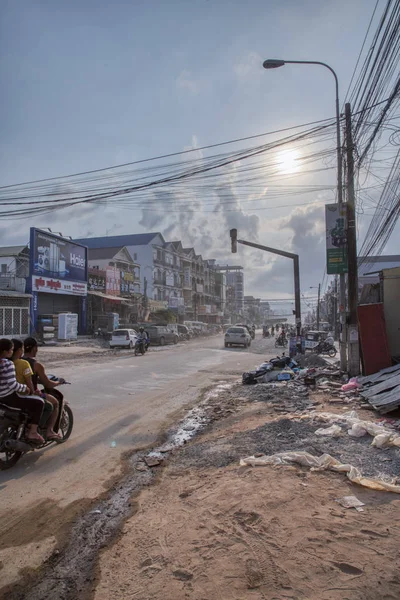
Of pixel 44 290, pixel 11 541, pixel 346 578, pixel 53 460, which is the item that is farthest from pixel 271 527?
pixel 44 290

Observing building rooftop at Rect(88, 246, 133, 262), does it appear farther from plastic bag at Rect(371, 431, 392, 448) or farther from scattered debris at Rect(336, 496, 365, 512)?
scattered debris at Rect(336, 496, 365, 512)

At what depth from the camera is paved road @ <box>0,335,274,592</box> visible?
3.72 meters

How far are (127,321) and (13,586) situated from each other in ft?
138

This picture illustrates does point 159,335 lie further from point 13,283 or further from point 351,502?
point 351,502

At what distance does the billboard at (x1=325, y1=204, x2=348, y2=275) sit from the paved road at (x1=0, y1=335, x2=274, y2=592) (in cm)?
567

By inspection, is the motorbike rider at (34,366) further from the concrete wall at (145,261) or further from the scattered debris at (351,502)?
the concrete wall at (145,261)

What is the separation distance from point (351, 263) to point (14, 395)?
397 inches

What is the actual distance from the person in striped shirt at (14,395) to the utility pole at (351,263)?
9.23 m

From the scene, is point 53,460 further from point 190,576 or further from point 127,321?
point 127,321

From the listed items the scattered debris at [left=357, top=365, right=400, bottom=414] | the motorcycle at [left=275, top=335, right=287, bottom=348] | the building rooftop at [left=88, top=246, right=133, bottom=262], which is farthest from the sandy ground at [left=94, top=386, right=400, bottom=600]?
the building rooftop at [left=88, top=246, right=133, bottom=262]

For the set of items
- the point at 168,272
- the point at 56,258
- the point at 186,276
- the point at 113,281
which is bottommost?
the point at 113,281

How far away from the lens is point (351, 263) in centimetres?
1219

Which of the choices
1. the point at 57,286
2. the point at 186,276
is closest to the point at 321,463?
the point at 57,286

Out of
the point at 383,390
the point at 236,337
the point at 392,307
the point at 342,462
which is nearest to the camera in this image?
the point at 342,462
